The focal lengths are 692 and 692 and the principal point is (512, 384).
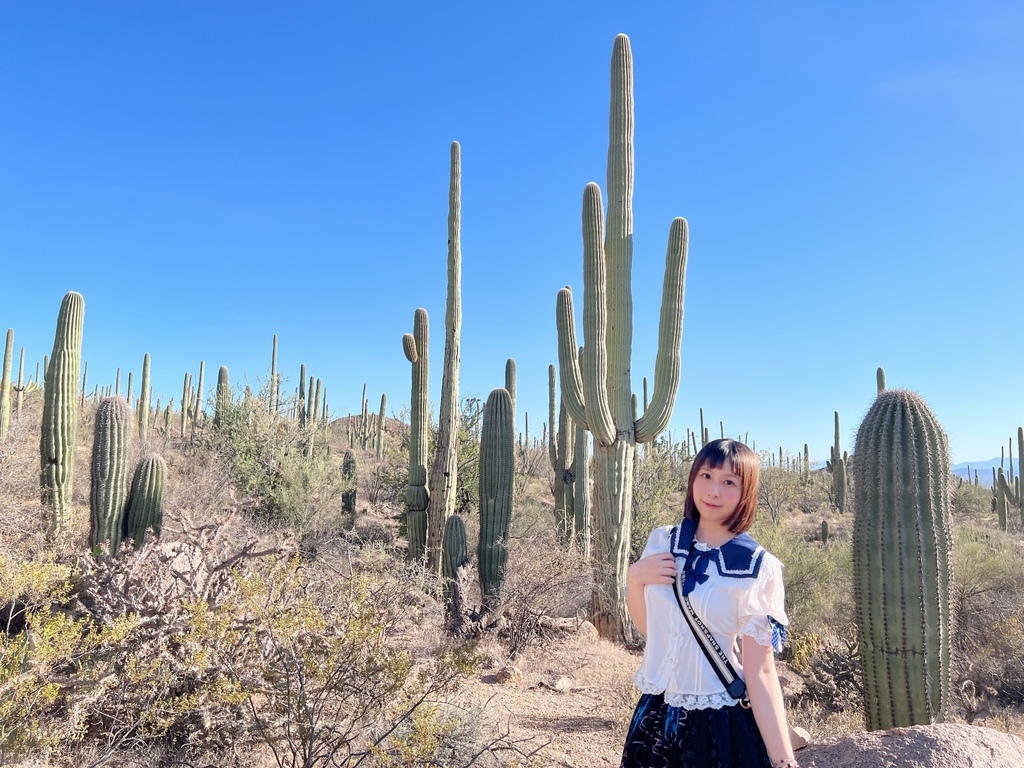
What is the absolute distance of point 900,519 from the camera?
183 inches

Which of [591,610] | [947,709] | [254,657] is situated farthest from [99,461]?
Result: [947,709]

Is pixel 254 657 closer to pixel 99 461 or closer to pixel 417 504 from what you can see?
pixel 99 461

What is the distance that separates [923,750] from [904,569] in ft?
6.61

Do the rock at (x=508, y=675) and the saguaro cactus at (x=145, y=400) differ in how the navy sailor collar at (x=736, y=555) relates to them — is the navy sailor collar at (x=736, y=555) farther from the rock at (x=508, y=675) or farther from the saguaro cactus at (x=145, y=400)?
the saguaro cactus at (x=145, y=400)

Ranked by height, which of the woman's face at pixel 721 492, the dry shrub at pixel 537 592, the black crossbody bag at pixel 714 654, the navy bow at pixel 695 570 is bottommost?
the dry shrub at pixel 537 592

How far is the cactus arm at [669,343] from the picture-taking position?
858cm

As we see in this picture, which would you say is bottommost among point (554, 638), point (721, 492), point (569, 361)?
point (554, 638)

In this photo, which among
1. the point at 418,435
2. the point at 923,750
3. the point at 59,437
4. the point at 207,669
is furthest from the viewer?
the point at 418,435

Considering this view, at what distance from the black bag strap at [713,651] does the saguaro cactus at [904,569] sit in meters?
3.17

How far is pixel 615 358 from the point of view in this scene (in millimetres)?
8570

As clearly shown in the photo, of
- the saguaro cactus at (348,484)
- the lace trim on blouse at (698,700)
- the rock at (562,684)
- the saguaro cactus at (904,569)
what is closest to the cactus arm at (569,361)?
the rock at (562,684)

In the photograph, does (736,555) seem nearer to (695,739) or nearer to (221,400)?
(695,739)

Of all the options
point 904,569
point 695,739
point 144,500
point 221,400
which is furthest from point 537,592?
point 221,400

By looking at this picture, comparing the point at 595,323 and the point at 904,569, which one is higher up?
the point at 595,323
